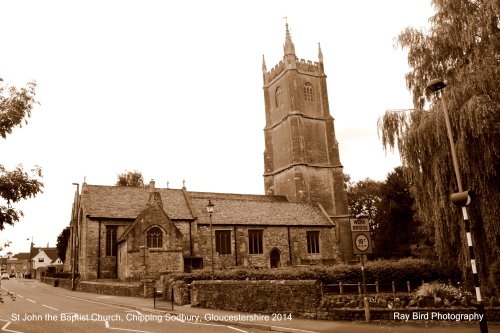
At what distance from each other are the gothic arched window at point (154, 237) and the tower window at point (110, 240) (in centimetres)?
545

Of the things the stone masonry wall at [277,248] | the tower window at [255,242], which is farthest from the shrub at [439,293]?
the tower window at [255,242]

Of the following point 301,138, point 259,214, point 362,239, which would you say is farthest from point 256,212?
point 362,239

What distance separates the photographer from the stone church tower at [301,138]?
50.2 meters

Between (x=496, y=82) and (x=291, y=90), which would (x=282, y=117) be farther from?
(x=496, y=82)

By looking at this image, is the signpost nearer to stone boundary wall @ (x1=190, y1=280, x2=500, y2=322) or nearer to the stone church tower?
stone boundary wall @ (x1=190, y1=280, x2=500, y2=322)

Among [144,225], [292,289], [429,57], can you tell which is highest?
[429,57]

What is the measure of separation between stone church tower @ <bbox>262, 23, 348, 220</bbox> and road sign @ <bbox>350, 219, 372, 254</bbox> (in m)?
35.0

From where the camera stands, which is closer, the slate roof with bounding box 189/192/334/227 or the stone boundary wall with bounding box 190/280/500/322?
the stone boundary wall with bounding box 190/280/500/322

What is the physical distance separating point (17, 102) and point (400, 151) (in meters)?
13.2

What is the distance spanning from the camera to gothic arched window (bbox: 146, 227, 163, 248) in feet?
104

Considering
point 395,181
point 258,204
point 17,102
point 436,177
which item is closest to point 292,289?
point 436,177

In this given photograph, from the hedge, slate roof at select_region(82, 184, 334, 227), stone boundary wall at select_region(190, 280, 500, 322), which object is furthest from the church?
stone boundary wall at select_region(190, 280, 500, 322)

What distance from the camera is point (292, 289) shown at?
1545 cm

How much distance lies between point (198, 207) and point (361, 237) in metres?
29.0
